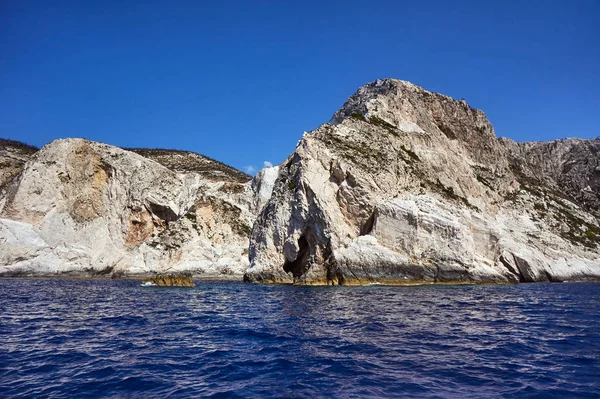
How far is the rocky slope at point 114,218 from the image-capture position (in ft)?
219

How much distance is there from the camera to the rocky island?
4616cm

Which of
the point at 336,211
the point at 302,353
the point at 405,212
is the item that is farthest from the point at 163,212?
the point at 302,353

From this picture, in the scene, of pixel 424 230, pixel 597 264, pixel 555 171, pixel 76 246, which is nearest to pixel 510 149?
pixel 555 171

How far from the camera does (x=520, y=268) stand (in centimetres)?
5669

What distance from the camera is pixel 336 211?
47.6 metres

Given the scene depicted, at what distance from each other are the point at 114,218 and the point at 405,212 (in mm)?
53672

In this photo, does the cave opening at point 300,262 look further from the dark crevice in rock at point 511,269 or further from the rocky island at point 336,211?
the dark crevice in rock at point 511,269

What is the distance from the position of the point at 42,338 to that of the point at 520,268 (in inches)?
2255

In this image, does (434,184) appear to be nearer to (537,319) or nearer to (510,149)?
(537,319)

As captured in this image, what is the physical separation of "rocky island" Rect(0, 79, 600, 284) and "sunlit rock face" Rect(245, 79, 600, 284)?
0.19 metres

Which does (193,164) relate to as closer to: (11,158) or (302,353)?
(11,158)

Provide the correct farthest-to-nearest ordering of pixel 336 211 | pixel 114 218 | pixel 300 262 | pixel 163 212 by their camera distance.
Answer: pixel 163 212 → pixel 114 218 → pixel 300 262 → pixel 336 211

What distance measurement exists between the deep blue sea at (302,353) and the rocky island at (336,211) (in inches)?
946

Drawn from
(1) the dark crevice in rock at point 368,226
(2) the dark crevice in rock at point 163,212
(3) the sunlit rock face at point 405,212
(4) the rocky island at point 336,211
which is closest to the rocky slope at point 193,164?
(4) the rocky island at point 336,211
